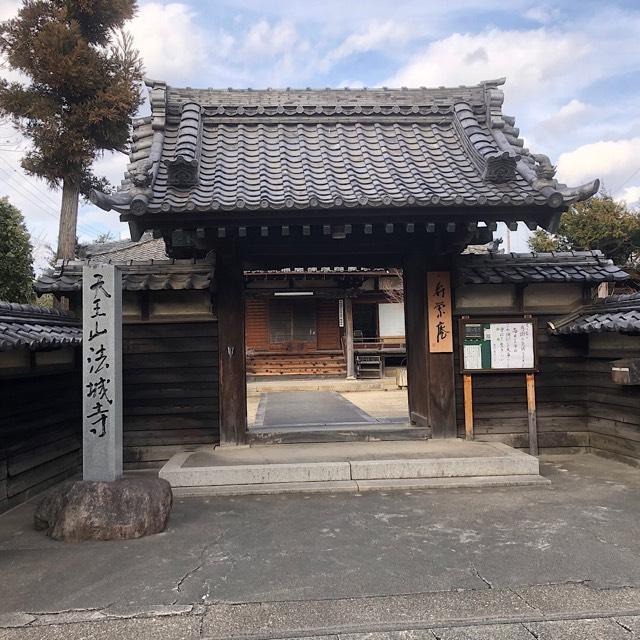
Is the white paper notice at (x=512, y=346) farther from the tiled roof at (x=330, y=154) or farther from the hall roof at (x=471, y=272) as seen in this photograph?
the tiled roof at (x=330, y=154)

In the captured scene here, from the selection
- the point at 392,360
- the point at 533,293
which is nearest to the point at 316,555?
the point at 533,293

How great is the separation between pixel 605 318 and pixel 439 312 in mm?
2100

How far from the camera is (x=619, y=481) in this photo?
640 centimetres

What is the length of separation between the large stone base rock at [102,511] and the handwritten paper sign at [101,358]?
0.40 meters

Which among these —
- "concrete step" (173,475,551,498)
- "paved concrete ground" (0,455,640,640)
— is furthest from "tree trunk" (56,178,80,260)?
"concrete step" (173,475,551,498)

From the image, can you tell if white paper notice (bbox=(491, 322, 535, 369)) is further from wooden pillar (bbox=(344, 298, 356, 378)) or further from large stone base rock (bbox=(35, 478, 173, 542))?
wooden pillar (bbox=(344, 298, 356, 378))

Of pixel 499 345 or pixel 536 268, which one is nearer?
pixel 499 345

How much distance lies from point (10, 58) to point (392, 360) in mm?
17717

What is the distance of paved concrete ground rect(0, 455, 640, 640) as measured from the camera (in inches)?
130

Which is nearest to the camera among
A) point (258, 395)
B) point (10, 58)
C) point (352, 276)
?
point (10, 58)

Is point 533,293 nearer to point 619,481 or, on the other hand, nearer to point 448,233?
point 448,233

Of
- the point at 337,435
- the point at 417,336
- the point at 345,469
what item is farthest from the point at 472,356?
the point at 345,469

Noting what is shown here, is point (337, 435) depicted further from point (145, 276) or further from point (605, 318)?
point (605, 318)

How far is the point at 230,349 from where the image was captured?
7430 millimetres
